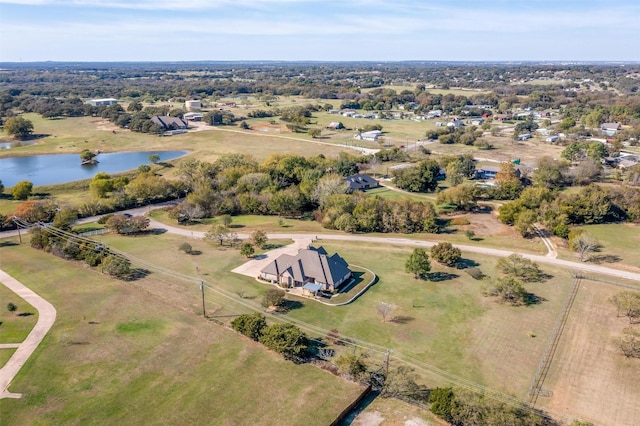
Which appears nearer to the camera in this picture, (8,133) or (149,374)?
(149,374)

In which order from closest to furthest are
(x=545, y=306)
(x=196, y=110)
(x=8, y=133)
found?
(x=545, y=306)
(x=8, y=133)
(x=196, y=110)

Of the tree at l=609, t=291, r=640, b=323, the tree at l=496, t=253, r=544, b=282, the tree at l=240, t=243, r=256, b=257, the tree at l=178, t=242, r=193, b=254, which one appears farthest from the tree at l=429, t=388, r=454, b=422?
the tree at l=178, t=242, r=193, b=254

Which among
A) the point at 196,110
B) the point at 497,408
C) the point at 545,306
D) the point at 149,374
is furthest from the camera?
the point at 196,110

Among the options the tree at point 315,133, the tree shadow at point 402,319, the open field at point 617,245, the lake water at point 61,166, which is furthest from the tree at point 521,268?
the tree at point 315,133

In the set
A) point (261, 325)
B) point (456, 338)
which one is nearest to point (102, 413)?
point (261, 325)

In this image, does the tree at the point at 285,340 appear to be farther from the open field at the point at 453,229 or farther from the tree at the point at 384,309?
the open field at the point at 453,229

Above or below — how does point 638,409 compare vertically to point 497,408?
below

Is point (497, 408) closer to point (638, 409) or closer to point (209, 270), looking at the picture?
point (638, 409)
